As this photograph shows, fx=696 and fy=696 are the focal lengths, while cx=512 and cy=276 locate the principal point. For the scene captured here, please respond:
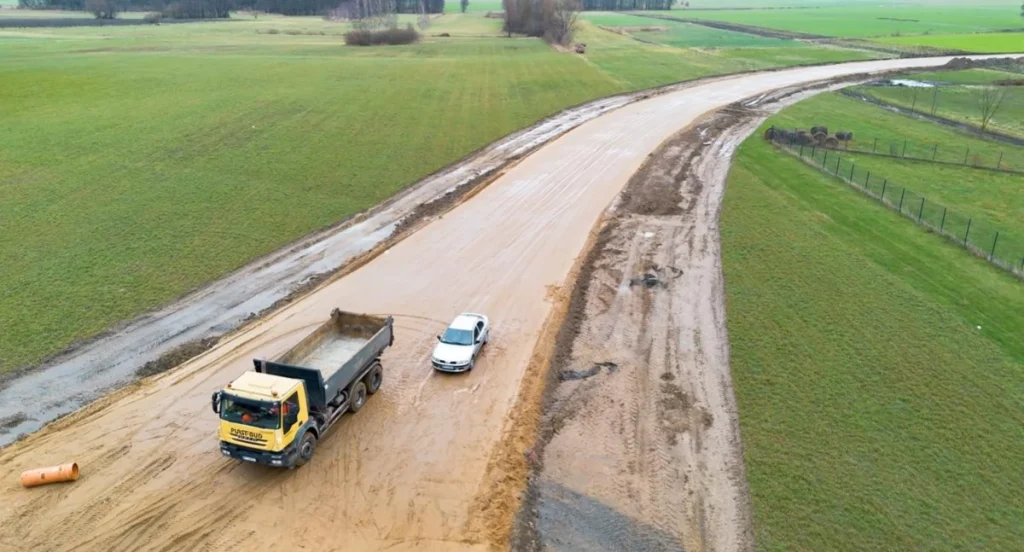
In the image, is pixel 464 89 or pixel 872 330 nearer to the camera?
pixel 872 330

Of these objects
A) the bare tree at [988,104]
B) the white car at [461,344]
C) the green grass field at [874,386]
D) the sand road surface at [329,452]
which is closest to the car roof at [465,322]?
the white car at [461,344]

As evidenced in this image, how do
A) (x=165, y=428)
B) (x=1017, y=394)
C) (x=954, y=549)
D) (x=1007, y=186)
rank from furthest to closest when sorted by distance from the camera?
(x=1007, y=186) < (x=1017, y=394) < (x=165, y=428) < (x=954, y=549)

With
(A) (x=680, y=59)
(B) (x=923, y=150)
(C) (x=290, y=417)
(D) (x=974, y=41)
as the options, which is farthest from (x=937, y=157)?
(D) (x=974, y=41)

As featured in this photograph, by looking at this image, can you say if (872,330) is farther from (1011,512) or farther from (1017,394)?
(1011,512)

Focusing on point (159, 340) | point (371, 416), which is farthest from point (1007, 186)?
point (159, 340)

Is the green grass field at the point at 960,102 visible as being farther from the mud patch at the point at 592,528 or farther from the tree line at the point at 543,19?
the mud patch at the point at 592,528

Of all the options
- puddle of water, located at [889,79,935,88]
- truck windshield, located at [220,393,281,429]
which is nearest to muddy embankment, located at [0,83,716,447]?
truck windshield, located at [220,393,281,429]
